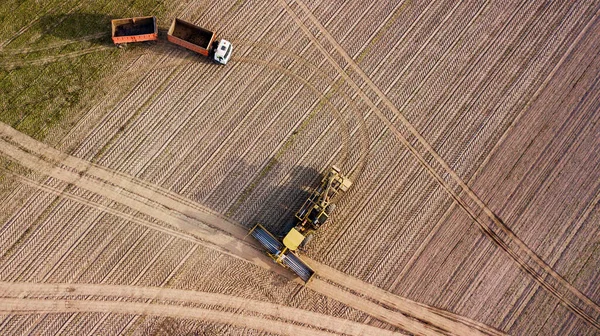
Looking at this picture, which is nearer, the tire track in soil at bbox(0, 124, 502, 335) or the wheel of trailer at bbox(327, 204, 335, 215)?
the wheel of trailer at bbox(327, 204, 335, 215)

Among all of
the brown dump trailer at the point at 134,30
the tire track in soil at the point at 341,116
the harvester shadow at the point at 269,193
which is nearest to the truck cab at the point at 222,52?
the tire track in soil at the point at 341,116

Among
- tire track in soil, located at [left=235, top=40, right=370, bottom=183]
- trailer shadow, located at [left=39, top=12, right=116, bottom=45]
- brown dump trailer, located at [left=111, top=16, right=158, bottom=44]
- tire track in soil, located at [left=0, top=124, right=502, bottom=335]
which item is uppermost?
tire track in soil, located at [left=235, top=40, right=370, bottom=183]

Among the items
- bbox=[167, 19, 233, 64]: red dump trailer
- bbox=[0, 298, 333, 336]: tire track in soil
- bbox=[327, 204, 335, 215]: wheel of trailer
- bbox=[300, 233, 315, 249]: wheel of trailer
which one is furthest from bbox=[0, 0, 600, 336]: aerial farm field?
bbox=[327, 204, 335, 215]: wheel of trailer

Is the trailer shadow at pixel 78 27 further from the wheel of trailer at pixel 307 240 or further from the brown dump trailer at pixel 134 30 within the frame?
the wheel of trailer at pixel 307 240

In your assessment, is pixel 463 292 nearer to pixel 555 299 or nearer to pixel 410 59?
pixel 555 299

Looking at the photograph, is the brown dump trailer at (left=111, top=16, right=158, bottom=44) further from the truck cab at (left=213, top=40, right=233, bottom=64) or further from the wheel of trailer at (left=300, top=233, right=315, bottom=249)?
the wheel of trailer at (left=300, top=233, right=315, bottom=249)

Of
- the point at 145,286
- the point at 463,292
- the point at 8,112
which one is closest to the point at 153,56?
the point at 8,112
